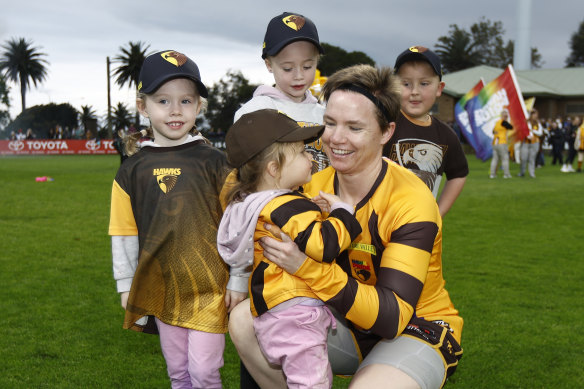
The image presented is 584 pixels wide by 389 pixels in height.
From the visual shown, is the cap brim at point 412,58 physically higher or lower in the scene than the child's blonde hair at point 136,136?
higher

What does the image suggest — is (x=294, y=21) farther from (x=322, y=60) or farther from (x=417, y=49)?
(x=322, y=60)

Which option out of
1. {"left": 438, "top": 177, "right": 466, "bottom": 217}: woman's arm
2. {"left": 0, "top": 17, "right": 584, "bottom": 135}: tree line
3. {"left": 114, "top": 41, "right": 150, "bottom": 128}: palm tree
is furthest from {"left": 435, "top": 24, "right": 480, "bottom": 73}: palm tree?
{"left": 438, "top": 177, "right": 466, "bottom": 217}: woman's arm

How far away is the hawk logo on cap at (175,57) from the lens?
9.80 ft

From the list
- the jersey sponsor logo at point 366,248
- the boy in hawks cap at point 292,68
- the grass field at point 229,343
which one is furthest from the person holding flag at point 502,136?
the jersey sponsor logo at point 366,248

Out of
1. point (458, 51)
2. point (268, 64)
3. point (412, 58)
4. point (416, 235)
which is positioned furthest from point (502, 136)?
point (458, 51)

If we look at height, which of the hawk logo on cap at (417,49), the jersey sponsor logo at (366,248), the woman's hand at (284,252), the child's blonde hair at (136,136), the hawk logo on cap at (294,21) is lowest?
the jersey sponsor logo at (366,248)

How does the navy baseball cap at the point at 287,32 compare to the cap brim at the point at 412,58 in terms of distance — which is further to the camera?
the cap brim at the point at 412,58

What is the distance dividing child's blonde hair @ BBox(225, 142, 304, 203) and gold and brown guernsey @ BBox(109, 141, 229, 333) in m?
0.46

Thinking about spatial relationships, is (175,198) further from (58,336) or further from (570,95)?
(570,95)

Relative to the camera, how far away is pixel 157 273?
304 centimetres

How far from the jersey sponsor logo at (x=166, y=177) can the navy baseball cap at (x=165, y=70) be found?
0.42 meters

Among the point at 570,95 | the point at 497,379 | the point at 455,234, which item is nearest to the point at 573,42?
the point at 570,95

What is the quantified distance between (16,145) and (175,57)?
40.2 metres

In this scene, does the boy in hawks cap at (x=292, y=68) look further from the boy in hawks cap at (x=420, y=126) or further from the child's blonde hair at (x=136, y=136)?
the boy in hawks cap at (x=420, y=126)
